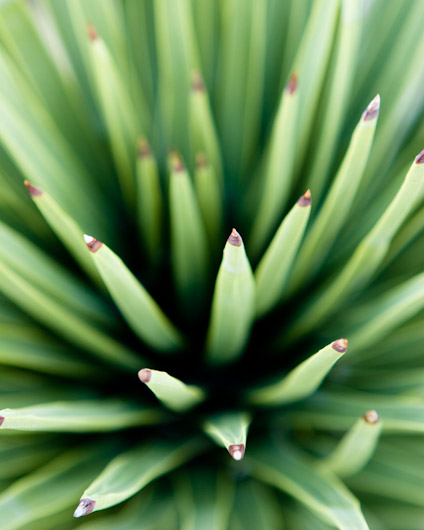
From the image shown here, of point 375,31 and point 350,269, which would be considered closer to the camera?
point 350,269

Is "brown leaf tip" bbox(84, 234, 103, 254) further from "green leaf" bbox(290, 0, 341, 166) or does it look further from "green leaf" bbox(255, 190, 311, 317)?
"green leaf" bbox(290, 0, 341, 166)

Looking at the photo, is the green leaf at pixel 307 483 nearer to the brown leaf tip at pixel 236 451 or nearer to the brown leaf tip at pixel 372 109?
the brown leaf tip at pixel 236 451

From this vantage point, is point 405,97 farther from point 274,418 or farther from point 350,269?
point 274,418

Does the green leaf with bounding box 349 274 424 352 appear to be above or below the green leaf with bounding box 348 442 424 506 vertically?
above

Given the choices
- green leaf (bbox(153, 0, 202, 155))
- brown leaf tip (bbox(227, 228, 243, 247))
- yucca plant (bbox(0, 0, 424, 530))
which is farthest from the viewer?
green leaf (bbox(153, 0, 202, 155))

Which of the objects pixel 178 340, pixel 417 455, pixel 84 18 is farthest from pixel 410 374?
pixel 84 18

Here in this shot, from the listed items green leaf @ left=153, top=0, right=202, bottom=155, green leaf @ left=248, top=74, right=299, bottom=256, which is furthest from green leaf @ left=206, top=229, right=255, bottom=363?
green leaf @ left=153, top=0, right=202, bottom=155
